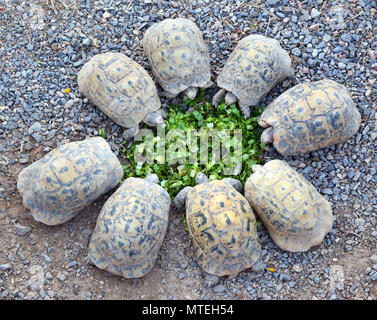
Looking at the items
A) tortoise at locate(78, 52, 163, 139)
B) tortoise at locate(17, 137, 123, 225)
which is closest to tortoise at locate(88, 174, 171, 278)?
tortoise at locate(17, 137, 123, 225)

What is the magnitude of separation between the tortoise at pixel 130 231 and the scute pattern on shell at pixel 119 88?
0.89 meters

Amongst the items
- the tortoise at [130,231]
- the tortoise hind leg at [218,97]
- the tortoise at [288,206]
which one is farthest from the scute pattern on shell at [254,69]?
the tortoise at [130,231]

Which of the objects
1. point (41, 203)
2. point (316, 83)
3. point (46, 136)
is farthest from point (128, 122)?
point (316, 83)

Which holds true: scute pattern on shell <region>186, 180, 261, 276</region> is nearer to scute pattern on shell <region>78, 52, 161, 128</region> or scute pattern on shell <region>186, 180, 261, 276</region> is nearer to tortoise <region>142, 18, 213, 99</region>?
scute pattern on shell <region>78, 52, 161, 128</region>

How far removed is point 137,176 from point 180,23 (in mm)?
1923

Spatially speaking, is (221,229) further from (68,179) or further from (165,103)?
(165,103)

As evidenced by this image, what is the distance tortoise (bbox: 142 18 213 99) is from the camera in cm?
532

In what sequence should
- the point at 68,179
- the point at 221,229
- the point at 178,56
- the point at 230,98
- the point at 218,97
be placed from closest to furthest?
1. the point at 221,229
2. the point at 68,179
3. the point at 178,56
4. the point at 230,98
5. the point at 218,97

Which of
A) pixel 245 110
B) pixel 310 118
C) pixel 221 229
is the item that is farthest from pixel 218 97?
pixel 221 229

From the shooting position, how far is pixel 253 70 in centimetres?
533

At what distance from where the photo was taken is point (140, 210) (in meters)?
4.79

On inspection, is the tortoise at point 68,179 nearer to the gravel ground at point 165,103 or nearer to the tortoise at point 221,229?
the gravel ground at point 165,103

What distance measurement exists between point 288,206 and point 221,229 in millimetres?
780

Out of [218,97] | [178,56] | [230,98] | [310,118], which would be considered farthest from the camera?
[218,97]
